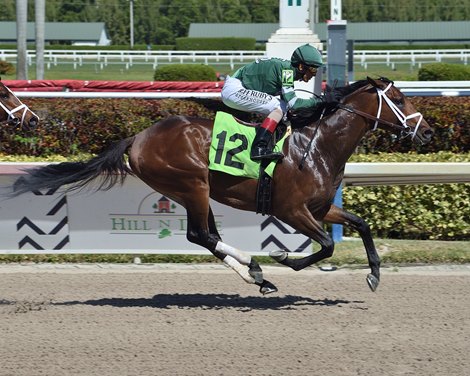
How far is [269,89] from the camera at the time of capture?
629cm

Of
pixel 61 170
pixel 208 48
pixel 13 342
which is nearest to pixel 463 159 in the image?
pixel 61 170

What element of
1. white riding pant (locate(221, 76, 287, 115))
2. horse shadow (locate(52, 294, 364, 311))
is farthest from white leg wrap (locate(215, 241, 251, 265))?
white riding pant (locate(221, 76, 287, 115))

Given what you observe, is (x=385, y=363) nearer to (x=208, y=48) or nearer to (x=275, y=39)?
(x=275, y=39)

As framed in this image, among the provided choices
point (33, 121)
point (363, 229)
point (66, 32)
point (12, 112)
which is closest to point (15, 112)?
point (12, 112)

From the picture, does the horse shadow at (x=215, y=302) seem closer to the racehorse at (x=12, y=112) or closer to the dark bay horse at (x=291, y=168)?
the dark bay horse at (x=291, y=168)

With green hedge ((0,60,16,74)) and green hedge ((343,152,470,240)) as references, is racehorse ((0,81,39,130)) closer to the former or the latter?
green hedge ((343,152,470,240))

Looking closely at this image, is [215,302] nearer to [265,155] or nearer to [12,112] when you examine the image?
[265,155]

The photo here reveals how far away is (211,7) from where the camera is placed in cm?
6575

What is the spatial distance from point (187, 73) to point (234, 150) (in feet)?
59.9

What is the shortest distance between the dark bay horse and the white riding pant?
9.6 inches

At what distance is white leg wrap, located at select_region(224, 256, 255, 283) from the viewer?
6273 mm

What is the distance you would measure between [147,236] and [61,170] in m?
1.31

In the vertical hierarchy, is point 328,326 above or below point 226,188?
below

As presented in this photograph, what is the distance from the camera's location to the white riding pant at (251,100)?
622 centimetres
